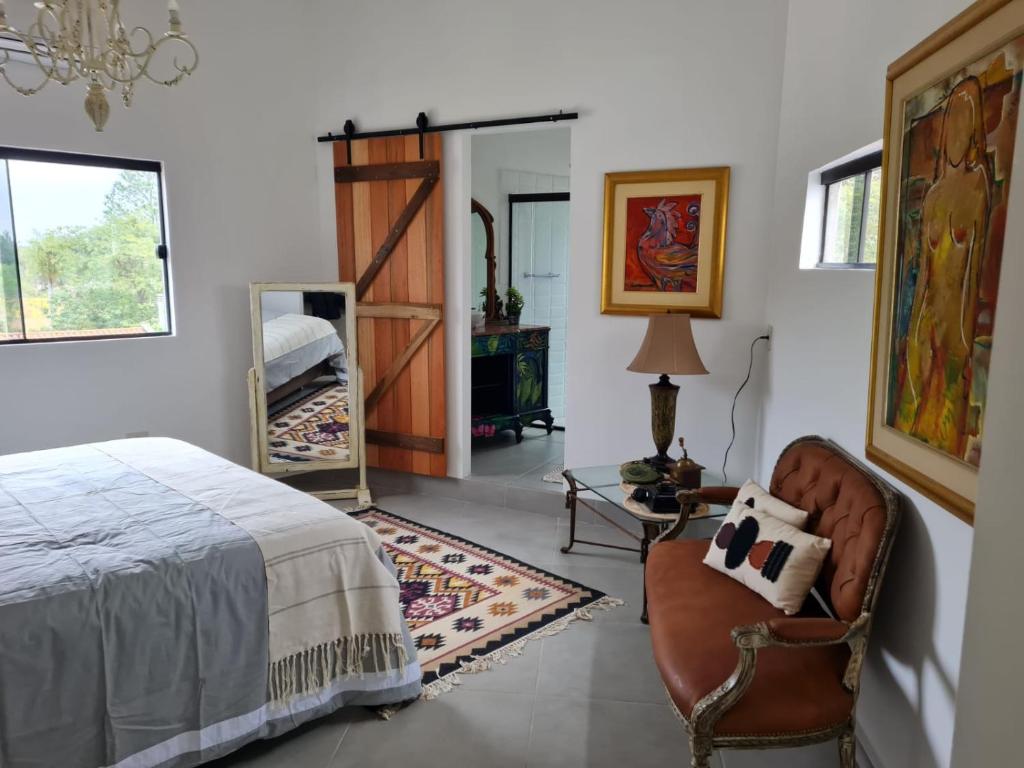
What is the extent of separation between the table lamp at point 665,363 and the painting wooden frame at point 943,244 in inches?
50.6

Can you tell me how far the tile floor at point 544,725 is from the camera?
2.16m

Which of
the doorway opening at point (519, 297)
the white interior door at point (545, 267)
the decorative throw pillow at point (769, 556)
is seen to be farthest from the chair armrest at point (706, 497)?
the white interior door at point (545, 267)

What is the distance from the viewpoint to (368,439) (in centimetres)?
483

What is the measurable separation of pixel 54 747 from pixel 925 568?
2.22 m

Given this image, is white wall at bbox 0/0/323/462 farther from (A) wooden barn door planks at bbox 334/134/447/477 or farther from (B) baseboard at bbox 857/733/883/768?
(B) baseboard at bbox 857/733/883/768

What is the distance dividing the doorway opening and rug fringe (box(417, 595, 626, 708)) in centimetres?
177

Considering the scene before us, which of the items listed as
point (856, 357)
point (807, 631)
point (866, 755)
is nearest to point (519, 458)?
point (856, 357)

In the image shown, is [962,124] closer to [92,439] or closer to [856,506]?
[856,506]

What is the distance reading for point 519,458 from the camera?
514cm

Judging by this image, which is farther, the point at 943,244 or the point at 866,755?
the point at 866,755

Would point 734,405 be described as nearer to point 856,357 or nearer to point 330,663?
point 856,357

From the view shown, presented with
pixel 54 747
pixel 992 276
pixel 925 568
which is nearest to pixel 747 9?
Result: pixel 992 276

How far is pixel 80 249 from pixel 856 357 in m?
3.83

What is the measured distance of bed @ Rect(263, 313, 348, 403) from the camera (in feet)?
14.2
